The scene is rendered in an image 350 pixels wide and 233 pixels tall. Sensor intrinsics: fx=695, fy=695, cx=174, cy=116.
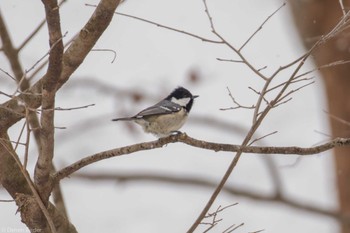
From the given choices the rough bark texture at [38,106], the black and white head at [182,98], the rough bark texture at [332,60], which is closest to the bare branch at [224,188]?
the rough bark texture at [332,60]

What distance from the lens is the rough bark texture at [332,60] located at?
225 inches

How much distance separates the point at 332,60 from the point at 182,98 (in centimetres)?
214

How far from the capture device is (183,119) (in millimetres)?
3678

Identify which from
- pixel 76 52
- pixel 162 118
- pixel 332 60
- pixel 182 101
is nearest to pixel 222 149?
pixel 76 52

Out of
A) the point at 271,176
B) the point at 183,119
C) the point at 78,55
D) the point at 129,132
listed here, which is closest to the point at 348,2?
the point at 271,176

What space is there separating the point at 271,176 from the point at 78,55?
373cm

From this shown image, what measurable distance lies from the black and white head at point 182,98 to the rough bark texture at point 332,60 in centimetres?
192

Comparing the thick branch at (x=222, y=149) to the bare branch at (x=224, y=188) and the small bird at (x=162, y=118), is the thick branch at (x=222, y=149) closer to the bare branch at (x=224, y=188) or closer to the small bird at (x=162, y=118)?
the small bird at (x=162, y=118)

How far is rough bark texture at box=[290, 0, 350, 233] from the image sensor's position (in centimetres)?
573

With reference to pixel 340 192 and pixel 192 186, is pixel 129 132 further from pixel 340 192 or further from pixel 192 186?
pixel 340 192

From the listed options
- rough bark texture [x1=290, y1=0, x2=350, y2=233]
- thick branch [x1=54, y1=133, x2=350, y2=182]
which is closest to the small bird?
thick branch [x1=54, y1=133, x2=350, y2=182]

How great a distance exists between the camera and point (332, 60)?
5.70 meters

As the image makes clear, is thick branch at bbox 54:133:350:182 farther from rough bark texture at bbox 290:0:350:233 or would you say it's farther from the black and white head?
rough bark texture at bbox 290:0:350:233

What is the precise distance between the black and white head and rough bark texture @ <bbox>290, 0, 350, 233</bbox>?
192 centimetres
